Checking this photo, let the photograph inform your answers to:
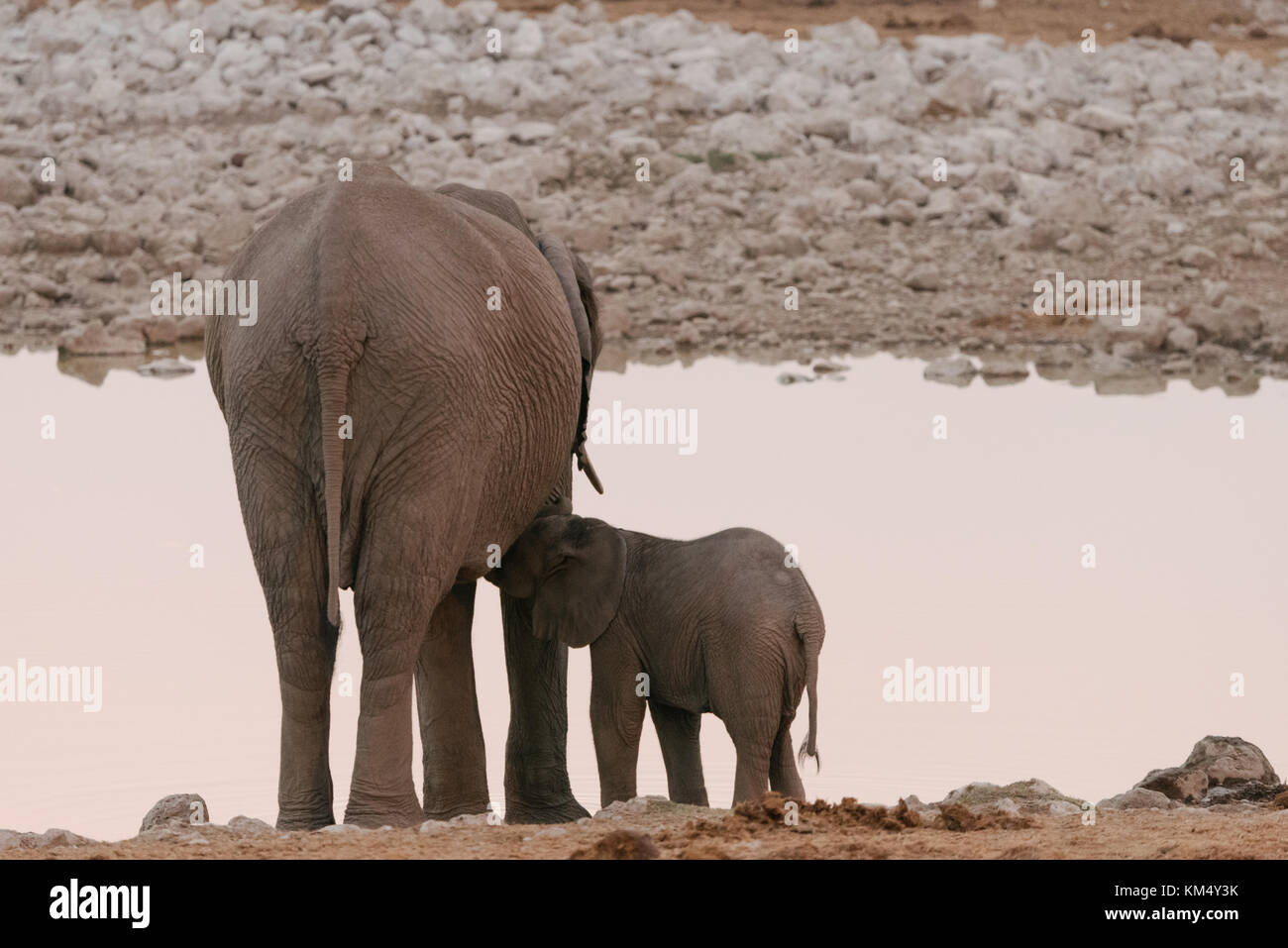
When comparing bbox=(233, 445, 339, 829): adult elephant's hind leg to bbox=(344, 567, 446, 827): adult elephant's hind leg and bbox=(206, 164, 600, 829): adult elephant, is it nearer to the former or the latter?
bbox=(206, 164, 600, 829): adult elephant

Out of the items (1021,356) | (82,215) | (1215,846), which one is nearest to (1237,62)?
(1021,356)

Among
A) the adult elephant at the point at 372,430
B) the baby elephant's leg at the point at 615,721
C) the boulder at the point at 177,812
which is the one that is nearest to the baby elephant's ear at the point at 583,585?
the baby elephant's leg at the point at 615,721

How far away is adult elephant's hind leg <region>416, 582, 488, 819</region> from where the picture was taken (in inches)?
326

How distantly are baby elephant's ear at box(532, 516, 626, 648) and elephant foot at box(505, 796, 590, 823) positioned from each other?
54 cm

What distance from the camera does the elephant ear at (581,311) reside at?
8391mm

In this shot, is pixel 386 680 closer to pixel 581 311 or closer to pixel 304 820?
pixel 304 820

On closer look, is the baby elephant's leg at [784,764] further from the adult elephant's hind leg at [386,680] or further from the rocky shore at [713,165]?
the rocky shore at [713,165]

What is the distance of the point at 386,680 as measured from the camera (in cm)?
743

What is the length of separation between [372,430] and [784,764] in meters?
1.83

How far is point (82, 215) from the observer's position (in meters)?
20.3

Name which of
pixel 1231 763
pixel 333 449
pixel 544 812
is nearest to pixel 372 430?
pixel 333 449

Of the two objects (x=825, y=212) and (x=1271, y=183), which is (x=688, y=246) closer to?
(x=825, y=212)

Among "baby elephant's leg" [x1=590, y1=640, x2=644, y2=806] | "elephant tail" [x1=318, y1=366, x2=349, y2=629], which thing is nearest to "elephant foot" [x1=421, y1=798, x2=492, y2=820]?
"baby elephant's leg" [x1=590, y1=640, x2=644, y2=806]

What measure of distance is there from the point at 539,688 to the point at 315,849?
215 centimetres
